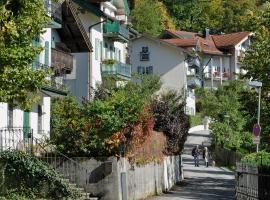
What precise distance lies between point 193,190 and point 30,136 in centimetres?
1023

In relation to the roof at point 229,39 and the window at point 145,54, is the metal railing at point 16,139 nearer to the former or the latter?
the window at point 145,54

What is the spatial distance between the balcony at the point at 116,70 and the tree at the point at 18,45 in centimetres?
3490

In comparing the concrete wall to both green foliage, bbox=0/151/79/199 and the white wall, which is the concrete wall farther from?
the white wall

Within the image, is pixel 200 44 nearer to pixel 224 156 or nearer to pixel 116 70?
pixel 224 156

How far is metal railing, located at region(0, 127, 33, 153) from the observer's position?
2676cm

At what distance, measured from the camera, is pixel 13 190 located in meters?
23.2

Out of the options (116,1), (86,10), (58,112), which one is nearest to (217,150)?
(116,1)

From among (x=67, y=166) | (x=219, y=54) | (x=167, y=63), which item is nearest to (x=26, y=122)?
(x=67, y=166)

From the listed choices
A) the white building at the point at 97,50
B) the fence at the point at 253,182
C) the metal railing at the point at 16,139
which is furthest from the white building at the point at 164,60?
the fence at the point at 253,182

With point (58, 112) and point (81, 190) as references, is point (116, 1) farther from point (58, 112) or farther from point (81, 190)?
point (81, 190)

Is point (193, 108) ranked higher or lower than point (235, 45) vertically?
lower

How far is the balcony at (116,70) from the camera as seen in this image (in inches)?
2070

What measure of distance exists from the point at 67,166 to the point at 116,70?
28361mm

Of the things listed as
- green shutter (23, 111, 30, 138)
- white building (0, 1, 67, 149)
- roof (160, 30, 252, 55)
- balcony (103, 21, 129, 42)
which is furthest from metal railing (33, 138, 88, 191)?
roof (160, 30, 252, 55)
